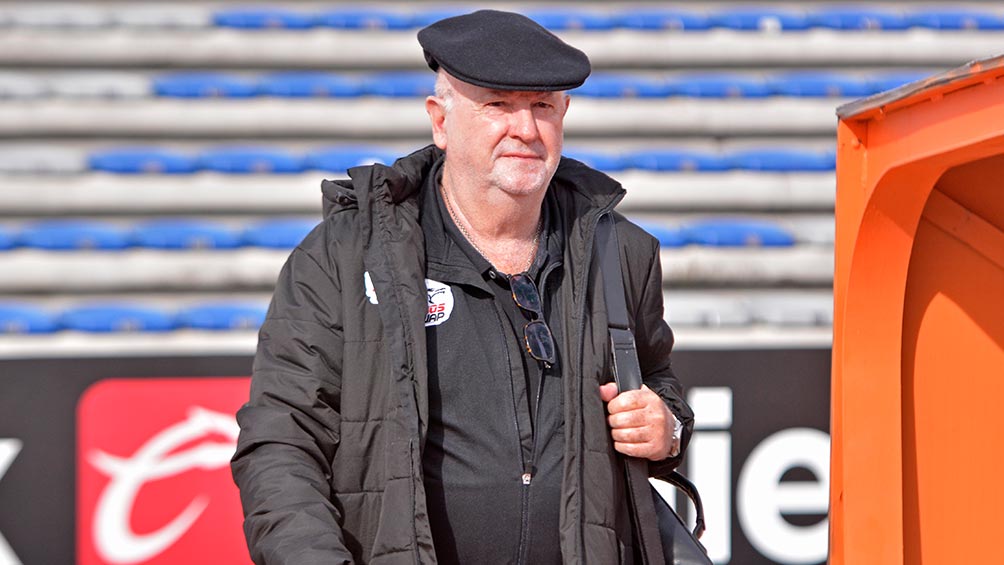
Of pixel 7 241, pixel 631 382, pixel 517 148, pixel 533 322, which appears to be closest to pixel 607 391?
pixel 631 382

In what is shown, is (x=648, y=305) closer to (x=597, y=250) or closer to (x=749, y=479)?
(x=597, y=250)

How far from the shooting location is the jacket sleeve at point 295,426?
1715 millimetres

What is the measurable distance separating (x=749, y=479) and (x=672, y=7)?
2071 mm

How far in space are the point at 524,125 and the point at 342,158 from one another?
3.03 meters

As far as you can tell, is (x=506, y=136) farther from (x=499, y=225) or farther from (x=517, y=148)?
(x=499, y=225)

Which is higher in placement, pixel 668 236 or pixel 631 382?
pixel 668 236

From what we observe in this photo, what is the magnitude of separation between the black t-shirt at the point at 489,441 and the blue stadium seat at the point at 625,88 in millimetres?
3214

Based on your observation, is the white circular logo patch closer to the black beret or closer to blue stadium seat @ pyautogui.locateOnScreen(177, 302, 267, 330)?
the black beret

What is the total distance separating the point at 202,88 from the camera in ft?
16.0

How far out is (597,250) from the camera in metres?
1.97

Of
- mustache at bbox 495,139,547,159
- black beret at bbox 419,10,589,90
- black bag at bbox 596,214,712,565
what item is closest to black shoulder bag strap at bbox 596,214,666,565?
black bag at bbox 596,214,712,565

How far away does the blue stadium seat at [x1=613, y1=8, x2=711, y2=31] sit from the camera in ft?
16.6

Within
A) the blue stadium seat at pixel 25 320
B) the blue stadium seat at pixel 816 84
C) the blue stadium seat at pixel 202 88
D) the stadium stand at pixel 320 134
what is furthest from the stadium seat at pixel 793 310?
the blue stadium seat at pixel 25 320

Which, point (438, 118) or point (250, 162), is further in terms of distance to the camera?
point (250, 162)
